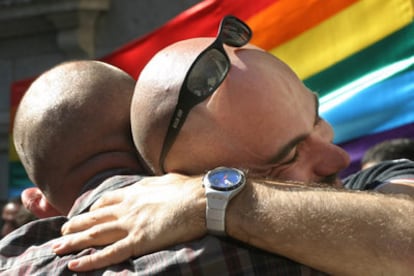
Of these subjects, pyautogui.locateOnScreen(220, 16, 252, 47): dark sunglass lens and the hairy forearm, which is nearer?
the hairy forearm

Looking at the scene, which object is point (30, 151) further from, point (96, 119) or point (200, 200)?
point (200, 200)

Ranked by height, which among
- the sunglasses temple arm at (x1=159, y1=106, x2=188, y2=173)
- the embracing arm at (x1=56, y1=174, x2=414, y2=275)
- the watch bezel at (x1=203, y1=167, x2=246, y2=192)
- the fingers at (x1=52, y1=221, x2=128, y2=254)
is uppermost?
the sunglasses temple arm at (x1=159, y1=106, x2=188, y2=173)

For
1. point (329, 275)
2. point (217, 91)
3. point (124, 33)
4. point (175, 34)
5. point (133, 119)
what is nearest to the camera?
point (329, 275)

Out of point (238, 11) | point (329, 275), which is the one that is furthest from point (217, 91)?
point (238, 11)

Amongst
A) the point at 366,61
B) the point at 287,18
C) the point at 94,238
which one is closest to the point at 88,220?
the point at 94,238

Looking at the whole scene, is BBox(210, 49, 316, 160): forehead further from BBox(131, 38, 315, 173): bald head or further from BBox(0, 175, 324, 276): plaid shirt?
BBox(0, 175, 324, 276): plaid shirt

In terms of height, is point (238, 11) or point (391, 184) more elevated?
point (391, 184)

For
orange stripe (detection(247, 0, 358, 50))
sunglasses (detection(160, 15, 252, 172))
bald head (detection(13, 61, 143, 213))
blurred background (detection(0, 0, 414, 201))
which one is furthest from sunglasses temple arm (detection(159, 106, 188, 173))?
orange stripe (detection(247, 0, 358, 50))

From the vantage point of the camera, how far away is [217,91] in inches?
60.7

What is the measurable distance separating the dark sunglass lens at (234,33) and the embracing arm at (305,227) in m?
0.29

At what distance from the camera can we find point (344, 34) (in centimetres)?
358

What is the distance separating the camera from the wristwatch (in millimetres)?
1434

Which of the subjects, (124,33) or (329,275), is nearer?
(329,275)

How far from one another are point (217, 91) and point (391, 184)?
424 mm
